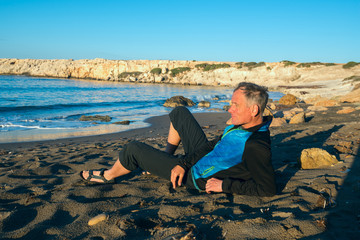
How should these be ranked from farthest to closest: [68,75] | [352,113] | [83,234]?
[68,75] < [352,113] < [83,234]

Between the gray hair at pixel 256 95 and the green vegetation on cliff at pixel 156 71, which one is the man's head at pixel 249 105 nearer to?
the gray hair at pixel 256 95

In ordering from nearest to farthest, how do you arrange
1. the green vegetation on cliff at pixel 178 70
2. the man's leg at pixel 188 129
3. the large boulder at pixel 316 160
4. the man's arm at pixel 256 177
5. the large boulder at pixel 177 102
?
the man's arm at pixel 256 177, the man's leg at pixel 188 129, the large boulder at pixel 316 160, the large boulder at pixel 177 102, the green vegetation on cliff at pixel 178 70

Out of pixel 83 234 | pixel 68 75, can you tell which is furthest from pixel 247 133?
pixel 68 75

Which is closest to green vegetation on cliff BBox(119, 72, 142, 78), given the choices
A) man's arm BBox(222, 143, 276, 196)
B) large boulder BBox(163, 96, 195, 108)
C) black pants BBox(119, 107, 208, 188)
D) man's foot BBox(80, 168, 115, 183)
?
large boulder BBox(163, 96, 195, 108)

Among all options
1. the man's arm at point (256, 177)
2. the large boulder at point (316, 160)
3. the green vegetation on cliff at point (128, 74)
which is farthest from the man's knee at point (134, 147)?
the green vegetation on cliff at point (128, 74)

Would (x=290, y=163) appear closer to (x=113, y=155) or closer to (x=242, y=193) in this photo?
(x=242, y=193)

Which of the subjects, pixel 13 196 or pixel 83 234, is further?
pixel 13 196

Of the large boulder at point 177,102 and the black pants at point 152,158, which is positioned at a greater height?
the black pants at point 152,158

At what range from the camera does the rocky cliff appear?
44.0 meters

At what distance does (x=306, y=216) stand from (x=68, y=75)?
246 feet

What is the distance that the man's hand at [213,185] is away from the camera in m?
2.63

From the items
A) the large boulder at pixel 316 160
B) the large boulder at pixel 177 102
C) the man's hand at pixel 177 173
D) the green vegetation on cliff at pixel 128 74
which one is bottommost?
the large boulder at pixel 177 102

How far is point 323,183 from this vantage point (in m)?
2.90

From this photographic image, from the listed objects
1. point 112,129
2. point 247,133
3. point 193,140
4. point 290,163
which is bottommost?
point 112,129
